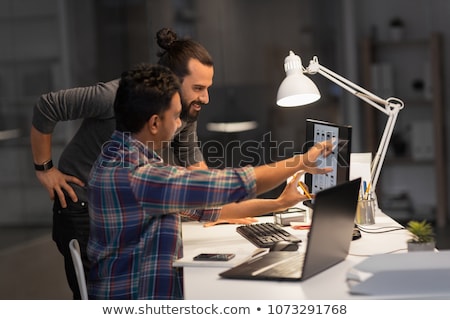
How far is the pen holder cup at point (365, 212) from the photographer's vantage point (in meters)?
2.55

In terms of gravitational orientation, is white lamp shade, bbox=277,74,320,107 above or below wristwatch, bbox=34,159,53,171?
above

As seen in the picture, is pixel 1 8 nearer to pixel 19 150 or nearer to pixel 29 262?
pixel 19 150

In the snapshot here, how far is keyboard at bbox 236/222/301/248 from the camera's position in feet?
7.57

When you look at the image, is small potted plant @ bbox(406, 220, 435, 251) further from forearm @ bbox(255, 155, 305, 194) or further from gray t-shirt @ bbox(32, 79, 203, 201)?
gray t-shirt @ bbox(32, 79, 203, 201)

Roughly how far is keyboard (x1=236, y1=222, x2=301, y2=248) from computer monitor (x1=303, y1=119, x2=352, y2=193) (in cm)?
22

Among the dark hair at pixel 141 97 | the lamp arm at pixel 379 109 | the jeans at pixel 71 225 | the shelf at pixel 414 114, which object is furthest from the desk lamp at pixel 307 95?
the shelf at pixel 414 114

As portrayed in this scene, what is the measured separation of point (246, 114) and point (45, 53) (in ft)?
4.85

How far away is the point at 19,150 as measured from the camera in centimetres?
447

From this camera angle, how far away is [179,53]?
251 cm

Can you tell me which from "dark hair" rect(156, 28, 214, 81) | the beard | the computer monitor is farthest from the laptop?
"dark hair" rect(156, 28, 214, 81)

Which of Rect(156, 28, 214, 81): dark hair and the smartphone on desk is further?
Rect(156, 28, 214, 81): dark hair

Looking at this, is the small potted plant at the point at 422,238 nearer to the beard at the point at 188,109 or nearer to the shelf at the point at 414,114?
the beard at the point at 188,109

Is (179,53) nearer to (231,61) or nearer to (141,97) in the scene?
(141,97)
